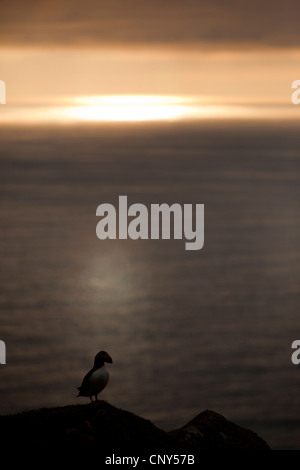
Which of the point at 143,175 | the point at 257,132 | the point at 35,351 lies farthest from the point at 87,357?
the point at 257,132

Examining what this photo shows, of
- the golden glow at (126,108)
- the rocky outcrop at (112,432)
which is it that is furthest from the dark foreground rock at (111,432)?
the golden glow at (126,108)

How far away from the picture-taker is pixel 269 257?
1163mm

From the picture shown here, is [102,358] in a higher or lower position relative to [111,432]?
higher

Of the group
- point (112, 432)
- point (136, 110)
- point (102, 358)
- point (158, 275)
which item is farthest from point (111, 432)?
point (136, 110)

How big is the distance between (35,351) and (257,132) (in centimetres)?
54

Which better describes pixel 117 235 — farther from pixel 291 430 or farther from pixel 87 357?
pixel 291 430

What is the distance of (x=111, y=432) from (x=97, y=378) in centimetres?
9

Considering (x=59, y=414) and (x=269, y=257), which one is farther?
(x=269, y=257)

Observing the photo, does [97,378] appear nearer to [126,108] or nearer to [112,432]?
[112,432]

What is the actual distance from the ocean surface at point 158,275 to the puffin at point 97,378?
4 cm

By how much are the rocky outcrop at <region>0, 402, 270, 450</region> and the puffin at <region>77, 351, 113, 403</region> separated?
23mm

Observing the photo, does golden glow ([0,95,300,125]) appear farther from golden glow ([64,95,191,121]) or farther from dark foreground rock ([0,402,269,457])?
dark foreground rock ([0,402,269,457])

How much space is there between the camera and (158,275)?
1154 mm

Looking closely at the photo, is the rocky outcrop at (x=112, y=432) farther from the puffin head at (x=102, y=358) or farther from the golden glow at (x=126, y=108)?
the golden glow at (x=126, y=108)
